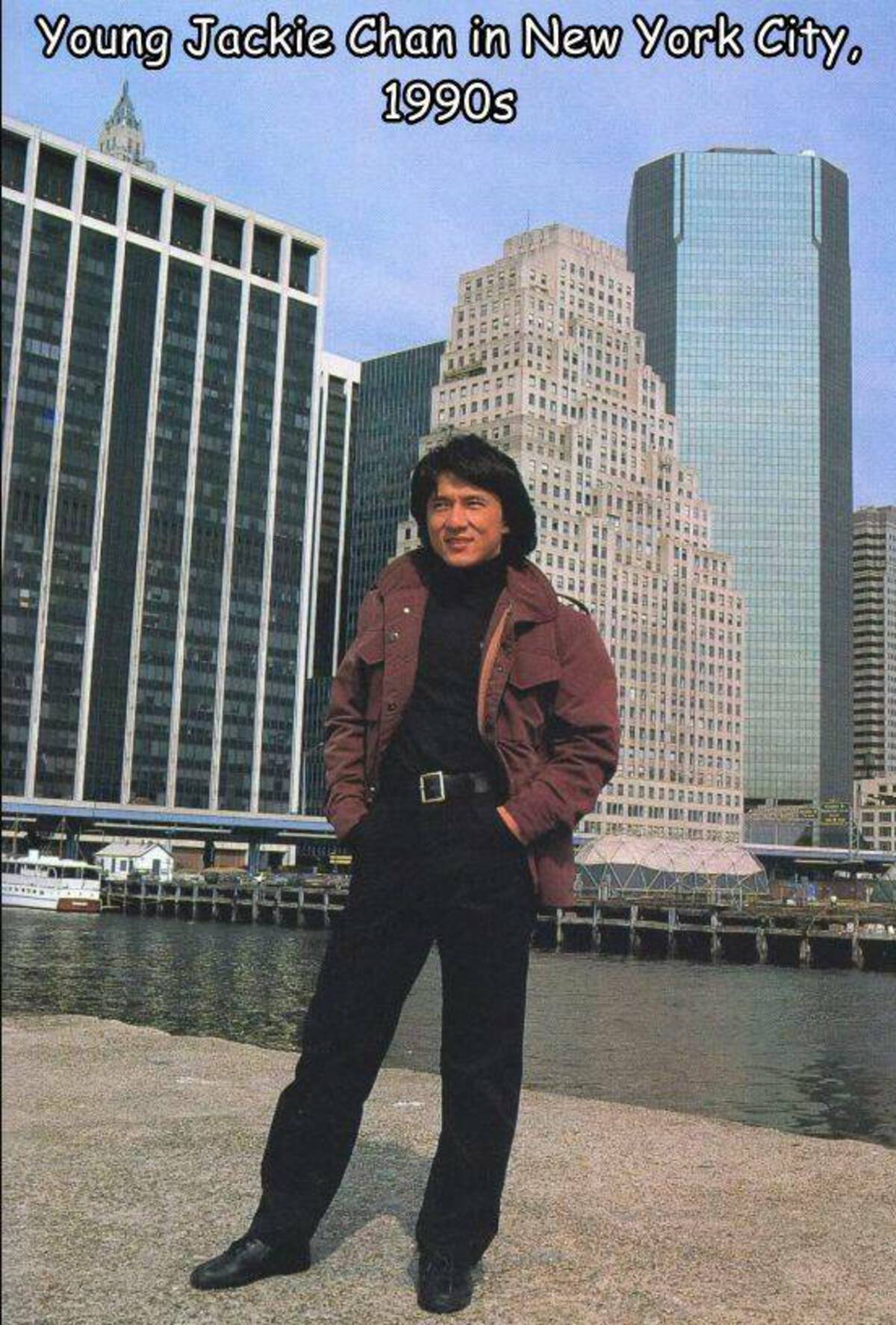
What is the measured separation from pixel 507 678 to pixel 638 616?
16932 cm

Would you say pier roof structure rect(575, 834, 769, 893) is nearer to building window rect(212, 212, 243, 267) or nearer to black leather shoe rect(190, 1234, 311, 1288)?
building window rect(212, 212, 243, 267)

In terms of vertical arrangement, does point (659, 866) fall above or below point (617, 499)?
below

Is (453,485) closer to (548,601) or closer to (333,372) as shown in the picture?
(548,601)

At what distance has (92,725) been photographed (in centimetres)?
12962

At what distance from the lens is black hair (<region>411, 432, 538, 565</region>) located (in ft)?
14.4

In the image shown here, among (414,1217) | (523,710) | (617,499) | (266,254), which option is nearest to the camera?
(523,710)

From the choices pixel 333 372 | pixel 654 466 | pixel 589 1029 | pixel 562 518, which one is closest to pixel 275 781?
pixel 562 518

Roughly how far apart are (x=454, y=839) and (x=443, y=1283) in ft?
4.24

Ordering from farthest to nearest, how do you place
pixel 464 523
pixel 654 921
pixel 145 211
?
pixel 145 211 < pixel 654 921 < pixel 464 523

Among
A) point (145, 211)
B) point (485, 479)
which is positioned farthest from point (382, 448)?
point (485, 479)

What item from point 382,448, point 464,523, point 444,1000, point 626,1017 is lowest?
point 626,1017

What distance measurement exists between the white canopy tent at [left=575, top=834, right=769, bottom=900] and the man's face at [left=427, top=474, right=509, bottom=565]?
9632 centimetres

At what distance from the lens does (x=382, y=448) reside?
195 metres

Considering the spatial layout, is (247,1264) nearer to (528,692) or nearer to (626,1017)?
(528,692)
